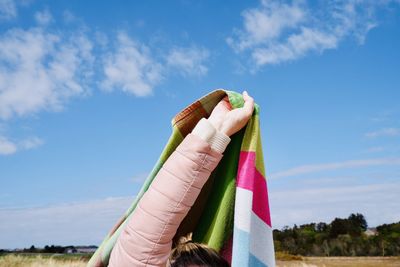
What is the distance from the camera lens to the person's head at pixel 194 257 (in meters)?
1.68

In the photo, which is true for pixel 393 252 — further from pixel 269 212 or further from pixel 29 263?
pixel 269 212

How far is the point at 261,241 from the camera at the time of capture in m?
1.76

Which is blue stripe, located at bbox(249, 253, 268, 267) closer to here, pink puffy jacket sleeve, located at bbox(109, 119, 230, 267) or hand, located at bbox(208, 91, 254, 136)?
pink puffy jacket sleeve, located at bbox(109, 119, 230, 267)

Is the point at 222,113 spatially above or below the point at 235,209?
above

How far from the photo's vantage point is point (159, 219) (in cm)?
161

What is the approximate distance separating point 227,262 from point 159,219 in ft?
1.14

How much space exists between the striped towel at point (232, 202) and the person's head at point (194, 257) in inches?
2.7

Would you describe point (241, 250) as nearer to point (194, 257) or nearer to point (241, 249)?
point (241, 249)

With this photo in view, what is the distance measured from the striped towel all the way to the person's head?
0.07 m

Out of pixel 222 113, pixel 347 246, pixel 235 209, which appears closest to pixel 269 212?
pixel 235 209

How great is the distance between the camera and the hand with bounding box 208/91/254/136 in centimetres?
175

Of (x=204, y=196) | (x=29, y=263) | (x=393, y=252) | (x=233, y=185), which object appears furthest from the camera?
(x=393, y=252)

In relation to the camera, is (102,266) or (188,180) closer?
(188,180)

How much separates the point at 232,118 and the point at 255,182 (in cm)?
26
